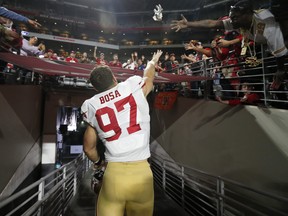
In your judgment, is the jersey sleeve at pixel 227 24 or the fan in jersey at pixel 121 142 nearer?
the fan in jersey at pixel 121 142

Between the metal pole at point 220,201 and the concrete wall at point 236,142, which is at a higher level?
the concrete wall at point 236,142

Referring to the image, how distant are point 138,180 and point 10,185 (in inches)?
170

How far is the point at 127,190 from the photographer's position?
1670mm

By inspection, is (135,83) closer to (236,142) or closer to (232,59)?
(236,142)

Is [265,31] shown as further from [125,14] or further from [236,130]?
[125,14]

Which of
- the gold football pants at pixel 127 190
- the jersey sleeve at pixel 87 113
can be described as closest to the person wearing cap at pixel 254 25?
the jersey sleeve at pixel 87 113

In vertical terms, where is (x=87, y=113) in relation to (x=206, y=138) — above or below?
above

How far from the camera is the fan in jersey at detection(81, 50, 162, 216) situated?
5.56 ft

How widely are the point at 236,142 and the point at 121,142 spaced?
3.01 metres

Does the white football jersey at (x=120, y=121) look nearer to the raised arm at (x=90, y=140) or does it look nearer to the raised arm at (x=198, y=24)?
the raised arm at (x=90, y=140)

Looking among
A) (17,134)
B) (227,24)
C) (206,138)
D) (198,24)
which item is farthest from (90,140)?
(17,134)

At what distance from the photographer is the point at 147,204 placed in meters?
1.75

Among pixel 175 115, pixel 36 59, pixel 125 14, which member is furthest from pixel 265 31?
pixel 125 14

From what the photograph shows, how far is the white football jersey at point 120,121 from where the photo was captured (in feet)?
5.74
